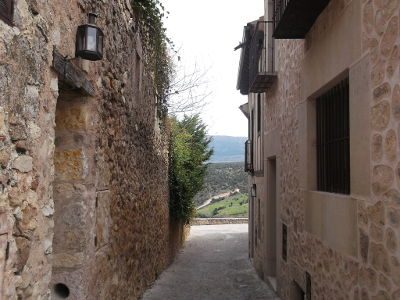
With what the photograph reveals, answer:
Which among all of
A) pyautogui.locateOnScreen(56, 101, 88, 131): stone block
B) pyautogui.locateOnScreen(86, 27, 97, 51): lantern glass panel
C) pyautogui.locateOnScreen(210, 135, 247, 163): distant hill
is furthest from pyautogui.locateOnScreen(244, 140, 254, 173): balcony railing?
pyautogui.locateOnScreen(210, 135, 247, 163): distant hill

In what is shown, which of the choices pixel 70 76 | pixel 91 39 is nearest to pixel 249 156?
pixel 91 39

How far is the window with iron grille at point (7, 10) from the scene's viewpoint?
2.23 meters

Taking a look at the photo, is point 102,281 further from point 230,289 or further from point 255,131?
point 255,131

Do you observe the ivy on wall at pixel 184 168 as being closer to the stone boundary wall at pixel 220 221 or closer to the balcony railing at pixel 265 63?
the balcony railing at pixel 265 63

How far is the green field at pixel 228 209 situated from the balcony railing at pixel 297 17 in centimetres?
2501

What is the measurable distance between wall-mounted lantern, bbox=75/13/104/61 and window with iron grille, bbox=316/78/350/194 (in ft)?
8.16

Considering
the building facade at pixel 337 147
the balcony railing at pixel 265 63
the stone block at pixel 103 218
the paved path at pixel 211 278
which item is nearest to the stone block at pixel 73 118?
the stone block at pixel 103 218

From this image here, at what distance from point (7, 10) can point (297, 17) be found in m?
3.66

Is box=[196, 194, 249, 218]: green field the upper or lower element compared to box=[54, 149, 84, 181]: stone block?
lower

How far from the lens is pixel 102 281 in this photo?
4.59 m

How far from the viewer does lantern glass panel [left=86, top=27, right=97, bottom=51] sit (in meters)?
3.70

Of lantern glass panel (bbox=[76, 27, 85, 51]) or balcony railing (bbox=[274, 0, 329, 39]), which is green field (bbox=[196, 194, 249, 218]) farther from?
lantern glass panel (bbox=[76, 27, 85, 51])

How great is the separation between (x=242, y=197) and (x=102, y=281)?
37101mm

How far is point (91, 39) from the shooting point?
3.74 meters
